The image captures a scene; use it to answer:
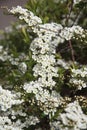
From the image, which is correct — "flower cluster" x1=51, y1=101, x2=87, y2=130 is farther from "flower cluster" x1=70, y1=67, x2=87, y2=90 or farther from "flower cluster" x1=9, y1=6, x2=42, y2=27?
"flower cluster" x1=9, y1=6, x2=42, y2=27

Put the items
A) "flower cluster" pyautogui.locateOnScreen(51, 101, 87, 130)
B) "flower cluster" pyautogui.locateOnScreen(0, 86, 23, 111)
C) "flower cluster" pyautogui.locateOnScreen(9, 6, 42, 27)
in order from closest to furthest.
Result: "flower cluster" pyautogui.locateOnScreen(51, 101, 87, 130), "flower cluster" pyautogui.locateOnScreen(0, 86, 23, 111), "flower cluster" pyautogui.locateOnScreen(9, 6, 42, 27)

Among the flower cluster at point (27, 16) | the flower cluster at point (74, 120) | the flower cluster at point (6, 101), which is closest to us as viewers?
the flower cluster at point (74, 120)

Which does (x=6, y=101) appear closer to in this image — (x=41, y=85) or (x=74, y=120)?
(x=41, y=85)

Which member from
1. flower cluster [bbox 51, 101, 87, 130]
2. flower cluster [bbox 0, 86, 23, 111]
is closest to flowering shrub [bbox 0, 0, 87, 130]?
flower cluster [bbox 0, 86, 23, 111]

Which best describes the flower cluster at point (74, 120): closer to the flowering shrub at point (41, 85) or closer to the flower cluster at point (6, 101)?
the flowering shrub at point (41, 85)

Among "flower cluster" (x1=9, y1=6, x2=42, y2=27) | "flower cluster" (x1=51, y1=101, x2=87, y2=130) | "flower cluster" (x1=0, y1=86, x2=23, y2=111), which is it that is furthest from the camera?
"flower cluster" (x1=9, y1=6, x2=42, y2=27)

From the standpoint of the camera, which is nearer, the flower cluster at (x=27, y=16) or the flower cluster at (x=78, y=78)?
the flower cluster at (x=78, y=78)

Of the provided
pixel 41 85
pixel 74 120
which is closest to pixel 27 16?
pixel 41 85

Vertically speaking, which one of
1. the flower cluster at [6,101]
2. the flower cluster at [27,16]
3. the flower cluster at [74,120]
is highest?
the flower cluster at [27,16]

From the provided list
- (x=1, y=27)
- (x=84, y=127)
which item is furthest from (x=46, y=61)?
(x=1, y=27)

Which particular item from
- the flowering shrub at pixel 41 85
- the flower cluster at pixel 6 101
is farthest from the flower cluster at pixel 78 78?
the flower cluster at pixel 6 101

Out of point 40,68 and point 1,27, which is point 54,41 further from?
point 1,27
